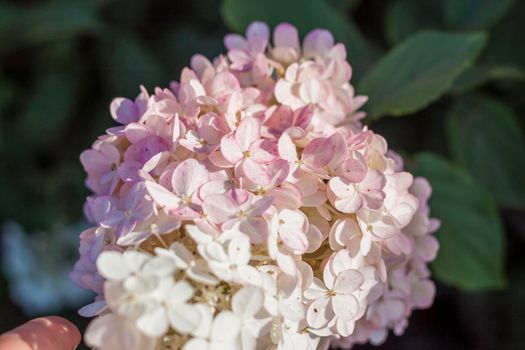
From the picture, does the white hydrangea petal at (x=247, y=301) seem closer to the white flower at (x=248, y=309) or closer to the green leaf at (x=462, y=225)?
the white flower at (x=248, y=309)

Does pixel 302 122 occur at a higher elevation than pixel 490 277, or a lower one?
higher

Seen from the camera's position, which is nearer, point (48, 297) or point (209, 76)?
point (209, 76)

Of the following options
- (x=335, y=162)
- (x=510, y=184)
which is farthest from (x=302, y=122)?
(x=510, y=184)

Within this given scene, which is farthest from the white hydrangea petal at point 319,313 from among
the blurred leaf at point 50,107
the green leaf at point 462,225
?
the blurred leaf at point 50,107

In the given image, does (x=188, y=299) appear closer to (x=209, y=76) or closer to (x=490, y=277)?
(x=209, y=76)

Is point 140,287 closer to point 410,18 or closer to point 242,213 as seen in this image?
point 242,213

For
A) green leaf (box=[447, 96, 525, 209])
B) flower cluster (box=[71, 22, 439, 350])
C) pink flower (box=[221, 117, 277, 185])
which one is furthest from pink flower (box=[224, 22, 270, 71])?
green leaf (box=[447, 96, 525, 209])
